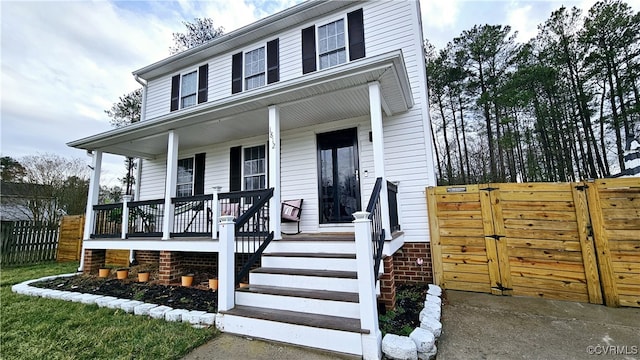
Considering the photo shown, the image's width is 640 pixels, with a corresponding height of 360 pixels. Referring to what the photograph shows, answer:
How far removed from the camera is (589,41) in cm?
868

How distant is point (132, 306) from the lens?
362 centimetres

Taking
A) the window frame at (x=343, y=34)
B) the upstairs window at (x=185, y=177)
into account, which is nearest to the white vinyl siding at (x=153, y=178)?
the upstairs window at (x=185, y=177)

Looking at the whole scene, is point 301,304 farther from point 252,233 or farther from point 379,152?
point 379,152

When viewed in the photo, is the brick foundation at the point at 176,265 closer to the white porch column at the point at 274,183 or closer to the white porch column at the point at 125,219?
the white porch column at the point at 125,219

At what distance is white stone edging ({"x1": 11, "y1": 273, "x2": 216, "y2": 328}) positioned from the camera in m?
3.09

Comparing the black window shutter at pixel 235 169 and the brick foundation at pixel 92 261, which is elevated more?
the black window shutter at pixel 235 169

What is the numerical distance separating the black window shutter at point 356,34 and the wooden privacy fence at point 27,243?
443 inches

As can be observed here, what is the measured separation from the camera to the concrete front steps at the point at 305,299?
243 centimetres

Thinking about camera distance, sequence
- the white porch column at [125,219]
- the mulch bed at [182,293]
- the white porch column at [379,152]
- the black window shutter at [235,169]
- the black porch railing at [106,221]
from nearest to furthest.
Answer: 1. the mulch bed at [182,293]
2. the white porch column at [379,152]
3. the white porch column at [125,219]
4. the black porch railing at [106,221]
5. the black window shutter at [235,169]

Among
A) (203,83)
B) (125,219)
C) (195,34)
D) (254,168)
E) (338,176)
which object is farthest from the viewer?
(195,34)

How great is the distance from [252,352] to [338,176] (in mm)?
3632

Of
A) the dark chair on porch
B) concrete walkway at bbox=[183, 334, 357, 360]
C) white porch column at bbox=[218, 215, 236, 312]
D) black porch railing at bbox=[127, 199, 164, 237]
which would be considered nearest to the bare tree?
black porch railing at bbox=[127, 199, 164, 237]

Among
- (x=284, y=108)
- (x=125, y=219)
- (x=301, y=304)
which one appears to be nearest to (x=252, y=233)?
(x=301, y=304)

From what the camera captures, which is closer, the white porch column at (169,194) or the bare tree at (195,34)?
the white porch column at (169,194)
